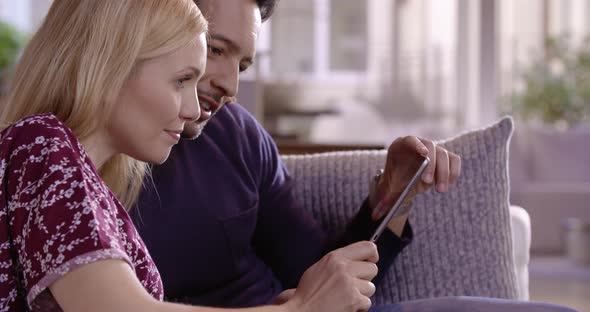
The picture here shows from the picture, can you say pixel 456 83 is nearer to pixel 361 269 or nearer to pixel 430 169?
pixel 430 169

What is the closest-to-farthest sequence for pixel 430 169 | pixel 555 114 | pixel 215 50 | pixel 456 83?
pixel 430 169 → pixel 215 50 → pixel 555 114 → pixel 456 83

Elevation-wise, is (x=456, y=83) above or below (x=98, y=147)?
below

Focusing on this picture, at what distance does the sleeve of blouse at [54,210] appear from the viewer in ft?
2.68

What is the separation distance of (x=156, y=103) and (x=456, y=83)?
5.54m

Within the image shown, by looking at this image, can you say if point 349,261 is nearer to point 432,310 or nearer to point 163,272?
point 432,310

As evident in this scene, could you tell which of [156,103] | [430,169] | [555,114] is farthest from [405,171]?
[555,114]

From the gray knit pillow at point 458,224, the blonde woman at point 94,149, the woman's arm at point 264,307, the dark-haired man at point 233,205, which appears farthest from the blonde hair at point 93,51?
the gray knit pillow at point 458,224

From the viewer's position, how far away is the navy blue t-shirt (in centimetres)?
142

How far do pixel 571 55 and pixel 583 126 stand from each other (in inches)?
24.9

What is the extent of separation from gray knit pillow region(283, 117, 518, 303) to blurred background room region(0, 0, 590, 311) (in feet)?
7.88

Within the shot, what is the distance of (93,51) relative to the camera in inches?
38.0

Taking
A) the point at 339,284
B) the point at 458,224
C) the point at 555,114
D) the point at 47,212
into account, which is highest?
the point at 47,212

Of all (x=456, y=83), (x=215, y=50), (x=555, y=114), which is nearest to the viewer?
(x=215, y=50)

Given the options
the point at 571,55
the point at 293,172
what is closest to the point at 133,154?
the point at 293,172
